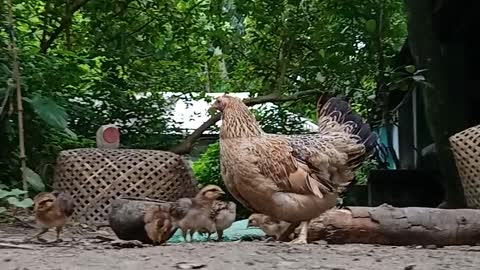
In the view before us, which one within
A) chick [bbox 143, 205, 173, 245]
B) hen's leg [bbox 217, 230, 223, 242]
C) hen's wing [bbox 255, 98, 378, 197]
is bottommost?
hen's leg [bbox 217, 230, 223, 242]

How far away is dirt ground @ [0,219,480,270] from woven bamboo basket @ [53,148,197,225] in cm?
225

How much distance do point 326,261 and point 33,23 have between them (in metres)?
6.38

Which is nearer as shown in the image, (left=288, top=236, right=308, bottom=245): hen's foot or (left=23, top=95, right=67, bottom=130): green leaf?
(left=288, top=236, right=308, bottom=245): hen's foot

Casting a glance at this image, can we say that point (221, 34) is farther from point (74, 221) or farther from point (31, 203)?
point (31, 203)

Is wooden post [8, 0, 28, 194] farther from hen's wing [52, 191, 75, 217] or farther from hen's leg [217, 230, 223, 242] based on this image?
hen's leg [217, 230, 223, 242]

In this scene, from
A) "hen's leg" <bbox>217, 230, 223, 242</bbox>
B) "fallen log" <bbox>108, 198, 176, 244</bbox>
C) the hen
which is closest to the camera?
the hen

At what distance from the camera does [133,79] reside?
10062 millimetres

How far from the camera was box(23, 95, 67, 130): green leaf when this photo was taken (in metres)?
7.09

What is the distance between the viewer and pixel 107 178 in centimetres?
704

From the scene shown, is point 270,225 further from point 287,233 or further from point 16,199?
point 16,199

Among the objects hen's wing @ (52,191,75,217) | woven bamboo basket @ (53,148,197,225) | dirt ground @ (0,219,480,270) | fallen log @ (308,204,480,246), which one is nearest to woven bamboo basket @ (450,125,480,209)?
fallen log @ (308,204,480,246)

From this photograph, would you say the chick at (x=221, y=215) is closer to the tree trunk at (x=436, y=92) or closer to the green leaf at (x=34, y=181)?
the green leaf at (x=34, y=181)

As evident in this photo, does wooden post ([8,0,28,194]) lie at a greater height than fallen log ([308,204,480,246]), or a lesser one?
greater

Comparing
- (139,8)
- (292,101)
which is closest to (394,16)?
(292,101)
